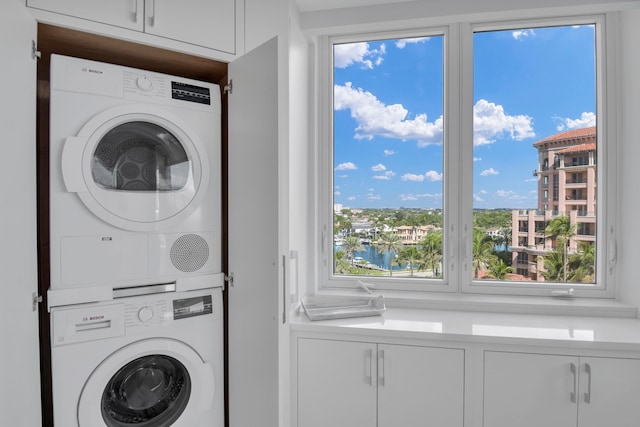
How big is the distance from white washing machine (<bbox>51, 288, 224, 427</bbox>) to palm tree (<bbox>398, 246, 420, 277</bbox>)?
48.5 inches

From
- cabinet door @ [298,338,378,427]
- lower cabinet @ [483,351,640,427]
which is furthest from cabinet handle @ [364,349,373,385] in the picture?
lower cabinet @ [483,351,640,427]

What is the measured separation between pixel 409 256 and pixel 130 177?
169cm

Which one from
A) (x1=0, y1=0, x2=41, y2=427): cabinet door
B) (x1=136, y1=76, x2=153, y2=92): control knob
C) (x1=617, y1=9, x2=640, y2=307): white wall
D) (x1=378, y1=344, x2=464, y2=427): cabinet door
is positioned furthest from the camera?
(x1=617, y1=9, x2=640, y2=307): white wall

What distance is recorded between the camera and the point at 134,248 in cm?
153

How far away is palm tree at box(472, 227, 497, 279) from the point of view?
2.32 metres

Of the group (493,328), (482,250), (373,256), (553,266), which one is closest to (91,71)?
(373,256)

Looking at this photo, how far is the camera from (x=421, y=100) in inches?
94.0

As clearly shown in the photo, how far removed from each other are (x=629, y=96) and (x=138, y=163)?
8.38 feet

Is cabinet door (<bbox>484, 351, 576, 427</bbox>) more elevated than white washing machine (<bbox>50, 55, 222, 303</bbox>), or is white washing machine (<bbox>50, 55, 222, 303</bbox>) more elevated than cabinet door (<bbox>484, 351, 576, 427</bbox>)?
white washing machine (<bbox>50, 55, 222, 303</bbox>)

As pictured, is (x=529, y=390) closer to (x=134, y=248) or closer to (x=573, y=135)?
(x=573, y=135)

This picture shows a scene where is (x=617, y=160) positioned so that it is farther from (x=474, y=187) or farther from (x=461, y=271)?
(x=461, y=271)

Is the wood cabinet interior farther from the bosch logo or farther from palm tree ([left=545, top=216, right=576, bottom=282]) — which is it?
palm tree ([left=545, top=216, right=576, bottom=282])

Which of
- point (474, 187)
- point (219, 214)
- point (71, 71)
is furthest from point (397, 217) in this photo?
point (71, 71)

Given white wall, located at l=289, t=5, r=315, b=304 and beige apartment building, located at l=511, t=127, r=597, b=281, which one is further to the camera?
beige apartment building, located at l=511, t=127, r=597, b=281
